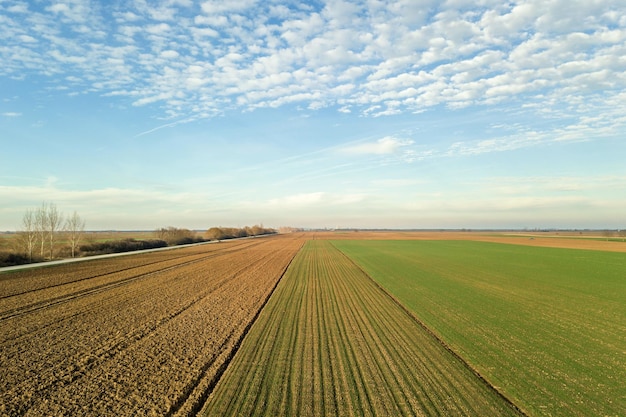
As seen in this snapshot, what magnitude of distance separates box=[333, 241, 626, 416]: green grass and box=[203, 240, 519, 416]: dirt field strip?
3.08 feet

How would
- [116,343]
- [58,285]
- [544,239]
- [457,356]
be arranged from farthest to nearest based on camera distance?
1. [544,239]
2. [58,285]
3. [116,343]
4. [457,356]

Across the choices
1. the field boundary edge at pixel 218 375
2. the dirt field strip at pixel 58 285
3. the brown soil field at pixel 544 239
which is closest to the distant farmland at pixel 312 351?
the field boundary edge at pixel 218 375

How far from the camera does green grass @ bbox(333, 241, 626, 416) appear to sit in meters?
7.90

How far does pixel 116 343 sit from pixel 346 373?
713 cm

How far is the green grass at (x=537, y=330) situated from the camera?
311 inches

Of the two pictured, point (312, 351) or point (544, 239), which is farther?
point (544, 239)

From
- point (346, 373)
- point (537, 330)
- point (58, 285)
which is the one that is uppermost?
point (58, 285)

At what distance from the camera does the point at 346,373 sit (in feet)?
28.5

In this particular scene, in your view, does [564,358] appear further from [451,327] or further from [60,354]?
[60,354]

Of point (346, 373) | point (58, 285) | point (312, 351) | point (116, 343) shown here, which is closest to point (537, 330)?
point (346, 373)

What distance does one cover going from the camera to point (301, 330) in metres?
12.4

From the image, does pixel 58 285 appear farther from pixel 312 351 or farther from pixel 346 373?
pixel 346 373

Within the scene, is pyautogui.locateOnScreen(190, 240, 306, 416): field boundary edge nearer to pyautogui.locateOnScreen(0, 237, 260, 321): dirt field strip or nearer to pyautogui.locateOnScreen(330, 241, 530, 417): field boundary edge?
pyautogui.locateOnScreen(330, 241, 530, 417): field boundary edge

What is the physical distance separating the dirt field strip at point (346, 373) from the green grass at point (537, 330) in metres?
0.94
